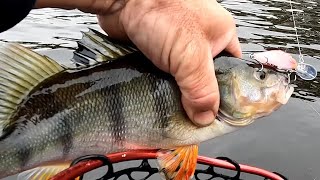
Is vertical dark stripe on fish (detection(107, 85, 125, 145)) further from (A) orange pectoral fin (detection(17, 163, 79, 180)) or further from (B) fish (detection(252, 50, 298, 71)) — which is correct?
(B) fish (detection(252, 50, 298, 71))

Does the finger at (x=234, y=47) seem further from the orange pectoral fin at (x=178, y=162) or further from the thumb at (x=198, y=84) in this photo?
the orange pectoral fin at (x=178, y=162)

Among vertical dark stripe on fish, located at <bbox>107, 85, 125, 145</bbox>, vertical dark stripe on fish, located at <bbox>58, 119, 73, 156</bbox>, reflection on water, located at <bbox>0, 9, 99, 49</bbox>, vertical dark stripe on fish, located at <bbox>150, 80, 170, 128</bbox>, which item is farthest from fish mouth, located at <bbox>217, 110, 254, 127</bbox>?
reflection on water, located at <bbox>0, 9, 99, 49</bbox>

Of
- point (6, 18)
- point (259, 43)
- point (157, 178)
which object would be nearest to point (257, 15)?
point (259, 43)

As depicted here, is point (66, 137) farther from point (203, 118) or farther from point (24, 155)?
point (203, 118)

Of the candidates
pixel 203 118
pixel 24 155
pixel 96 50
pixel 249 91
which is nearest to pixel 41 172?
pixel 24 155

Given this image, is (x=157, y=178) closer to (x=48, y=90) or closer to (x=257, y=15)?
(x=48, y=90)
